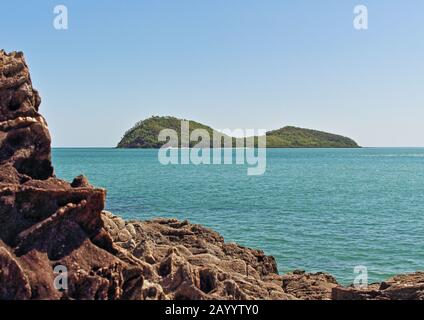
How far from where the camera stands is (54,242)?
12266mm

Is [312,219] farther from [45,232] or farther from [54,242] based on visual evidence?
[45,232]

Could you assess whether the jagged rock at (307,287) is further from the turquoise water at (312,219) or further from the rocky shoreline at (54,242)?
the turquoise water at (312,219)

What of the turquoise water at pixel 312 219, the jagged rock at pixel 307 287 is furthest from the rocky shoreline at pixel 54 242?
the turquoise water at pixel 312 219

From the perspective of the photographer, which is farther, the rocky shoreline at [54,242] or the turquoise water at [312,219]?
the turquoise water at [312,219]

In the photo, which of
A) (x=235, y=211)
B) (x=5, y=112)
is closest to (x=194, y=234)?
(x=5, y=112)

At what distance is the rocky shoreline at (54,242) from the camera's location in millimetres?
11656

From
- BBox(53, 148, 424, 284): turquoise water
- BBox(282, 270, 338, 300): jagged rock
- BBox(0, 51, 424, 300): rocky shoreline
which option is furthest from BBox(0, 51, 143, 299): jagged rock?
BBox(53, 148, 424, 284): turquoise water

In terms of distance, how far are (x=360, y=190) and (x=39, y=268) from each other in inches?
3532

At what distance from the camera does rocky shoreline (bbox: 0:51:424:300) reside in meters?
11.7

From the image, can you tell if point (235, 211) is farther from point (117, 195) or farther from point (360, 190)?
point (360, 190)

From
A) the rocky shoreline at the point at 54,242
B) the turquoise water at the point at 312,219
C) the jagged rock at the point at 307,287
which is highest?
the rocky shoreline at the point at 54,242

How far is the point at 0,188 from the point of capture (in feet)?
40.9

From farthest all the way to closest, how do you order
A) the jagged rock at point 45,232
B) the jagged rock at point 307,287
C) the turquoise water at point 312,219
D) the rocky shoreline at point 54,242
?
the turquoise water at point 312,219
the jagged rock at point 307,287
the rocky shoreline at point 54,242
the jagged rock at point 45,232

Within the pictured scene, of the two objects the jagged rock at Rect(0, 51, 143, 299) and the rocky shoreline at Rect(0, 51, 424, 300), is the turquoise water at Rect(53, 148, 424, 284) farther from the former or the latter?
the jagged rock at Rect(0, 51, 143, 299)
